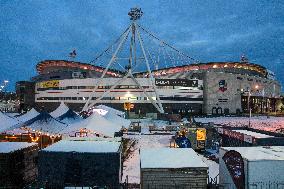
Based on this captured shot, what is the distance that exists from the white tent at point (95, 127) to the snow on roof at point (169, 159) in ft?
29.1

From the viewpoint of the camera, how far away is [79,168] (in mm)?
14258

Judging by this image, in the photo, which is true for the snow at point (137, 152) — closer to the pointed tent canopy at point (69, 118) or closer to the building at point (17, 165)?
the building at point (17, 165)

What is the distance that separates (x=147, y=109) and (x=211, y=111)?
55.1 feet

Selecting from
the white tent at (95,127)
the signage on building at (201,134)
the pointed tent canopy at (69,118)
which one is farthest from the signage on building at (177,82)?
the white tent at (95,127)

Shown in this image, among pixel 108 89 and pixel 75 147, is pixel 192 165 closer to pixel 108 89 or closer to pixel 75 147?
pixel 75 147

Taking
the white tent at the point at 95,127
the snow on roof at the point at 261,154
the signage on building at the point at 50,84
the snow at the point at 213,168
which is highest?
the signage on building at the point at 50,84

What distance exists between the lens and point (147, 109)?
7606 centimetres

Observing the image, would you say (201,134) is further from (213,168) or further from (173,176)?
(173,176)

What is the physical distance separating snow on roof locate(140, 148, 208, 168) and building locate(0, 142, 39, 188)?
21.4 feet

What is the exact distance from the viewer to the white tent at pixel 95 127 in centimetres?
2328

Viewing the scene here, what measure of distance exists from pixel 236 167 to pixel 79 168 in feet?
24.1

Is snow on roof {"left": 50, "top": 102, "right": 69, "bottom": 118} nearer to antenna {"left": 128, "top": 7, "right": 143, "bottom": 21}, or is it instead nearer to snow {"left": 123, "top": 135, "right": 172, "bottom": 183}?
snow {"left": 123, "top": 135, "right": 172, "bottom": 183}

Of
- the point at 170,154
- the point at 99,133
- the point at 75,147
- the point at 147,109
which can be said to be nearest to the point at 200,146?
the point at 99,133

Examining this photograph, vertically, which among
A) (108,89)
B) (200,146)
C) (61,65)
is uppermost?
(61,65)
